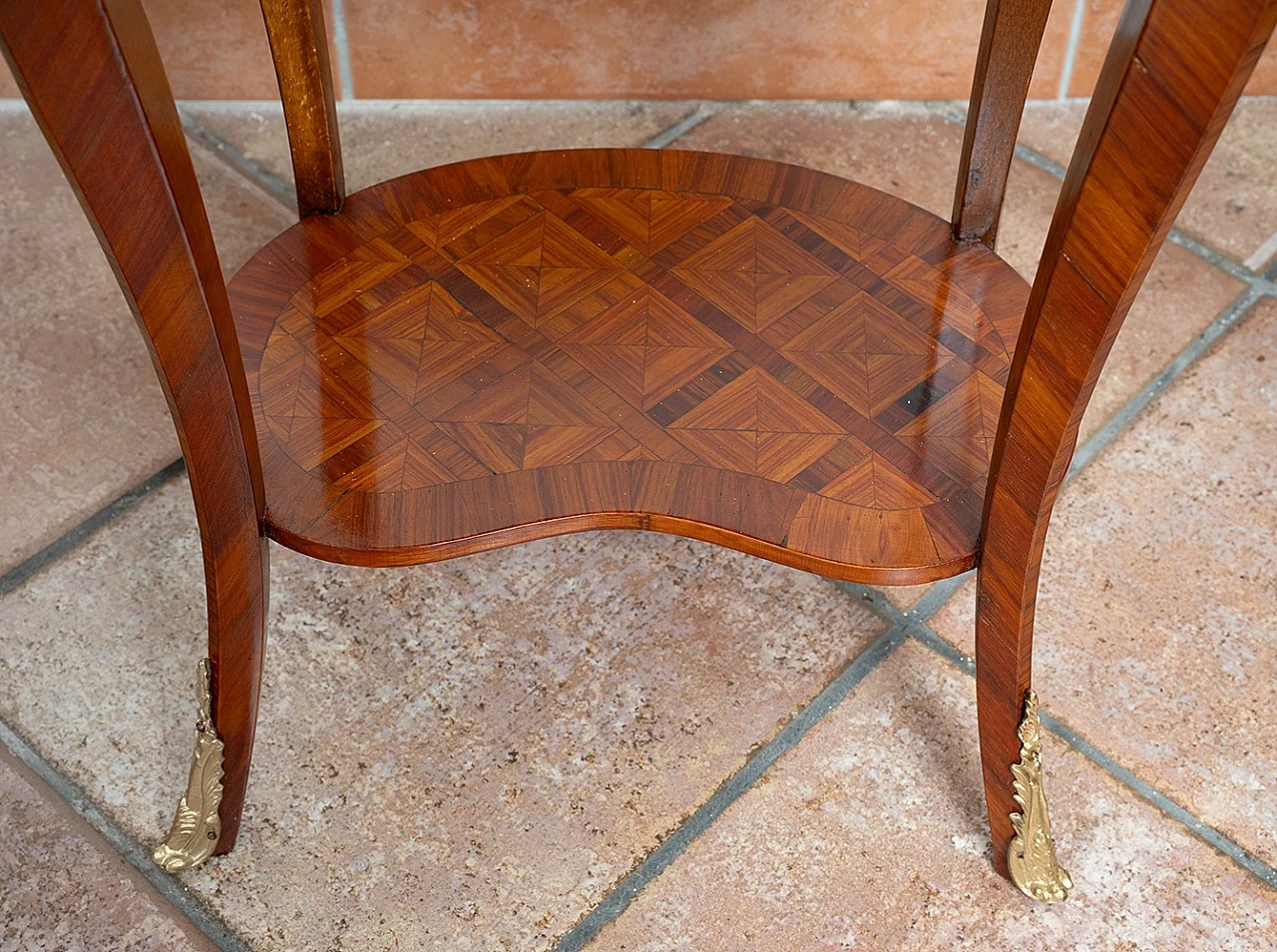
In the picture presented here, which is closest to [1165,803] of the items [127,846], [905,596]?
[905,596]

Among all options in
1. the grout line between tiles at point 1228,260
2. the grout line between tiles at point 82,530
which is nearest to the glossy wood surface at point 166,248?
the grout line between tiles at point 82,530

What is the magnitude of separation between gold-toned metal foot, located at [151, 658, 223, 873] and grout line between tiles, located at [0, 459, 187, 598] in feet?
1.35

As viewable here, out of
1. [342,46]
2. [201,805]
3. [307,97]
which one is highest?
[307,97]

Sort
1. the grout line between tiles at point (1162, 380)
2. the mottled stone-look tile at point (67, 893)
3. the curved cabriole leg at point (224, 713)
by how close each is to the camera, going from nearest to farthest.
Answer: the curved cabriole leg at point (224, 713) → the mottled stone-look tile at point (67, 893) → the grout line between tiles at point (1162, 380)

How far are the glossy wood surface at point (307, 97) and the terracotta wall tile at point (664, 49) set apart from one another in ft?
2.45

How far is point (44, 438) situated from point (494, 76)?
924 millimetres

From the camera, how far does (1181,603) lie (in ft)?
5.05

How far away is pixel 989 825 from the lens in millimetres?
1309

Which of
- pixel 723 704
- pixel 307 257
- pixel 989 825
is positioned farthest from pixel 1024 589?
pixel 307 257

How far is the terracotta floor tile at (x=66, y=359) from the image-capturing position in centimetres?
163

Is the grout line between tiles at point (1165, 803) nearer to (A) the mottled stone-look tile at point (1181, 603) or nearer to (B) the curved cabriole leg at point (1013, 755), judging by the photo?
(A) the mottled stone-look tile at point (1181, 603)

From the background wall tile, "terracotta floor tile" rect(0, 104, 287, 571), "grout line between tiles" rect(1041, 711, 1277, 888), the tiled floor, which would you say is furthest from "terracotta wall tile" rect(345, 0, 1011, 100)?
"grout line between tiles" rect(1041, 711, 1277, 888)

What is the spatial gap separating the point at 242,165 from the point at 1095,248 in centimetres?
154

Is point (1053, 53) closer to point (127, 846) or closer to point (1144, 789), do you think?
point (1144, 789)
